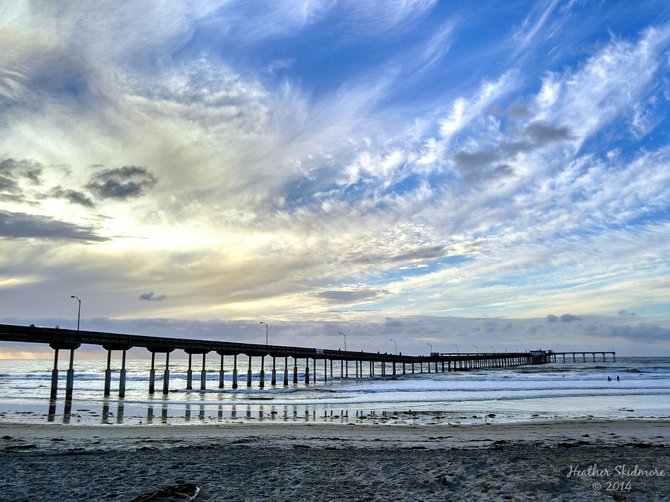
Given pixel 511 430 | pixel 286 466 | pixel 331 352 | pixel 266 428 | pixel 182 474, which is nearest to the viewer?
pixel 182 474

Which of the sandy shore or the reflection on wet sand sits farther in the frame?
the reflection on wet sand

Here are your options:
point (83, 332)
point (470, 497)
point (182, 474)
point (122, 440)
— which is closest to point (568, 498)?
point (470, 497)

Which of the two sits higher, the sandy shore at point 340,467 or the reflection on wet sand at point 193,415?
the sandy shore at point 340,467

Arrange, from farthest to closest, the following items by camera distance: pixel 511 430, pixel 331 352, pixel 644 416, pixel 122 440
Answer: pixel 331 352
pixel 644 416
pixel 511 430
pixel 122 440

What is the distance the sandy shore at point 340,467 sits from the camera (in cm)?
915

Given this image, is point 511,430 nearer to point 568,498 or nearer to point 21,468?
point 568,498

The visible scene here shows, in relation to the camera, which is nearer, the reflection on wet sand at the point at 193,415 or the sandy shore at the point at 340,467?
the sandy shore at the point at 340,467

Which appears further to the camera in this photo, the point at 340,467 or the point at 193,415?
the point at 193,415

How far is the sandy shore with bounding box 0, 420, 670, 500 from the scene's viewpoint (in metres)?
9.15

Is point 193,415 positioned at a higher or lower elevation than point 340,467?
lower

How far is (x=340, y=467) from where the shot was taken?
1140cm

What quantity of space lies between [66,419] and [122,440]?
1180 cm

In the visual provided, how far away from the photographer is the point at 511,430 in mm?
20422

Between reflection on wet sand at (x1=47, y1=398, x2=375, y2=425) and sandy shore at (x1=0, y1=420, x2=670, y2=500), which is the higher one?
sandy shore at (x1=0, y1=420, x2=670, y2=500)
